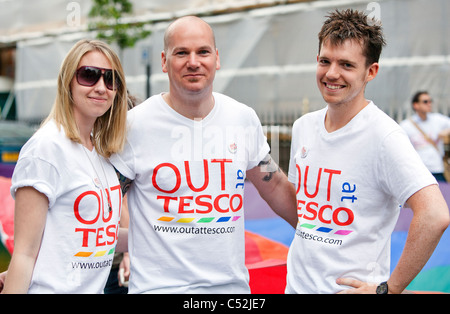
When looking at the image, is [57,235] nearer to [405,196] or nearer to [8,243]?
[405,196]

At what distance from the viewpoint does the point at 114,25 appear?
9320 mm

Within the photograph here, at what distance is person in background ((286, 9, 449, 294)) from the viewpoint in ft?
6.75

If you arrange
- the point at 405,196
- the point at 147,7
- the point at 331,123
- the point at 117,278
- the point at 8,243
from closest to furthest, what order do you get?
1. the point at 405,196
2. the point at 331,123
3. the point at 117,278
4. the point at 8,243
5. the point at 147,7

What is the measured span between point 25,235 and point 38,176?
8.9 inches

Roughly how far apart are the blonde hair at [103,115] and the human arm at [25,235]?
0.29m

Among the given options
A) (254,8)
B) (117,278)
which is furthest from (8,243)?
(254,8)

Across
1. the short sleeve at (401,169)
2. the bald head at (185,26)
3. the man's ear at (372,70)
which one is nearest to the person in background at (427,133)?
the man's ear at (372,70)

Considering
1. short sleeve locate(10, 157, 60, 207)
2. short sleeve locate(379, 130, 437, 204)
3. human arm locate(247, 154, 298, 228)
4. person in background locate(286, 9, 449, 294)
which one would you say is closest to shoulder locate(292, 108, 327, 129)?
person in background locate(286, 9, 449, 294)

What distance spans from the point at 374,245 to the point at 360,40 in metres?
0.84

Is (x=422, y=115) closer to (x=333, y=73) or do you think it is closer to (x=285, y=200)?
(x=285, y=200)

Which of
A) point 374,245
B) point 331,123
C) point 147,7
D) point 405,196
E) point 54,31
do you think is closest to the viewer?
point 405,196

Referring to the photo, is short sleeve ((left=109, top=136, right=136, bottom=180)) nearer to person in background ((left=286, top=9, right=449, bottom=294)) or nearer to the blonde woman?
the blonde woman

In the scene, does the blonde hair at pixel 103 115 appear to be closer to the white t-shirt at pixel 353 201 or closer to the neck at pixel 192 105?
the neck at pixel 192 105
